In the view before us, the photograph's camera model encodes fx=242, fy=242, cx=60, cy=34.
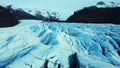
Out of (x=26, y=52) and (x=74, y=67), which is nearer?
(x=74, y=67)

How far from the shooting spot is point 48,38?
7.71 metres

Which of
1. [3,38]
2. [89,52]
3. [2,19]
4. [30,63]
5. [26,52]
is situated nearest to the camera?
[30,63]

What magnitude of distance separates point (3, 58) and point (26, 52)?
0.60m

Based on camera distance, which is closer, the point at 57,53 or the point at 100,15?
the point at 57,53

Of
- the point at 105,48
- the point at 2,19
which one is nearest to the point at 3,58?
the point at 105,48

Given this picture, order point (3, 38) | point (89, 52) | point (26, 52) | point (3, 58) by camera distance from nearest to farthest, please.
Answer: point (3, 58)
point (26, 52)
point (89, 52)
point (3, 38)

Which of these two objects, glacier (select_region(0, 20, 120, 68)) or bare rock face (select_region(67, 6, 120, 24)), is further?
bare rock face (select_region(67, 6, 120, 24))

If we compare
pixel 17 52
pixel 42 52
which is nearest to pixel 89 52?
pixel 42 52

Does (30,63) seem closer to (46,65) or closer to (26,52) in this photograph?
(46,65)

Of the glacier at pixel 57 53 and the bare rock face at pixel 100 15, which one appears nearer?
the glacier at pixel 57 53

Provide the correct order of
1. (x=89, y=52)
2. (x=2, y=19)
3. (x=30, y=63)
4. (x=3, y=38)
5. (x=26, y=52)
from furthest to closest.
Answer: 1. (x=2, y=19)
2. (x=3, y=38)
3. (x=89, y=52)
4. (x=26, y=52)
5. (x=30, y=63)

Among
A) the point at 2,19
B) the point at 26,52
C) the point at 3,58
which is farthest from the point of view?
the point at 2,19

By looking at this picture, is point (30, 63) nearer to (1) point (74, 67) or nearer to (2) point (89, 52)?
(1) point (74, 67)

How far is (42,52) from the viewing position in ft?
18.9
